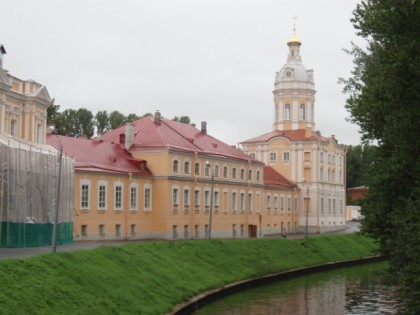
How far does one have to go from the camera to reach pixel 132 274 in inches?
1103

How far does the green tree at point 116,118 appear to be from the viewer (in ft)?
309

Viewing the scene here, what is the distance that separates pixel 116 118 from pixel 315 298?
64762mm

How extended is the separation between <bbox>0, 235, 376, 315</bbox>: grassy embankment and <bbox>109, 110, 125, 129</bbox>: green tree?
50681mm

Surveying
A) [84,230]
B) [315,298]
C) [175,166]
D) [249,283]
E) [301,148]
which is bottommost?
[315,298]

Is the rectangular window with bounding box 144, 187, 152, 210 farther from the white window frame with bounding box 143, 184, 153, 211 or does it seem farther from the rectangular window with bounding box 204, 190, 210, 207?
the rectangular window with bounding box 204, 190, 210, 207

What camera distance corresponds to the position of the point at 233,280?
35.7m

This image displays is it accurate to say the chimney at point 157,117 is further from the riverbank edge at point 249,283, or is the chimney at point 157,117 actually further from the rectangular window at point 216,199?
the riverbank edge at point 249,283

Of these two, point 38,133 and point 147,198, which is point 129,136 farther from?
point 38,133

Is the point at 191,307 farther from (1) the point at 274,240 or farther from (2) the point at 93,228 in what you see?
(2) the point at 93,228

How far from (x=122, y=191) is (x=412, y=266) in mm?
35533

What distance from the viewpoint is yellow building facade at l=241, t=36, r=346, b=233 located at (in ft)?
263

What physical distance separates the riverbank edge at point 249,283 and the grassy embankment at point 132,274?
0.38 m

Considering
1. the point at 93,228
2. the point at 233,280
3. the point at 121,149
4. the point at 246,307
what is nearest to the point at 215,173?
the point at 121,149

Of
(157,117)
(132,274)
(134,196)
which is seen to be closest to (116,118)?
(157,117)
